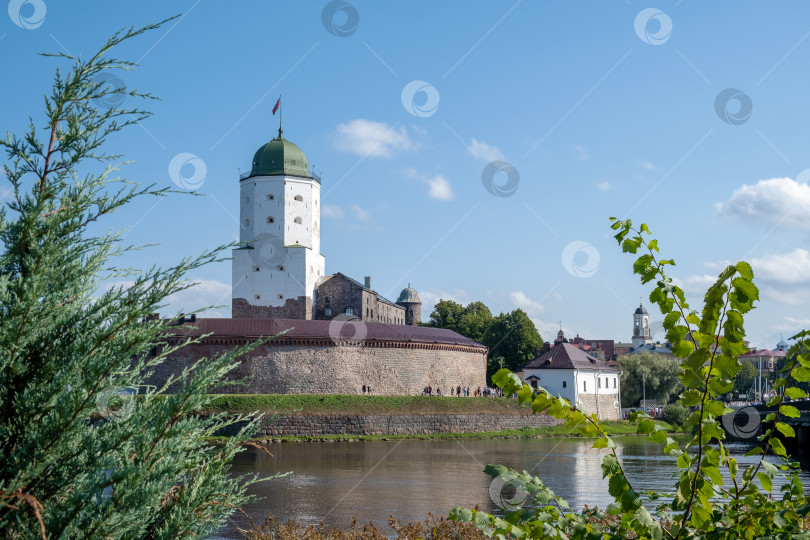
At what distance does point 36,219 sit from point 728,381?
3336mm

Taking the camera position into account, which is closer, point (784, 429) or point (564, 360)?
point (784, 429)

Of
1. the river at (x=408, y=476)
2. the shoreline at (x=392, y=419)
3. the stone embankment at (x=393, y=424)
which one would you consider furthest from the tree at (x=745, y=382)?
the river at (x=408, y=476)

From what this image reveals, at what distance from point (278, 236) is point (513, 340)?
908 inches

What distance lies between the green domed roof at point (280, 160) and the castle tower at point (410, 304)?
71.9 feet

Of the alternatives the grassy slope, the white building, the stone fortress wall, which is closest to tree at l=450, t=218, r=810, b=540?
the grassy slope

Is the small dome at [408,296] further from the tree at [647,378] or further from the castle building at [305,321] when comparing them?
the tree at [647,378]

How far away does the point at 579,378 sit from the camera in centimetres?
5609

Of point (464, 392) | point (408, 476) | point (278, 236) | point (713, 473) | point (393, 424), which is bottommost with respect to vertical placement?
point (408, 476)

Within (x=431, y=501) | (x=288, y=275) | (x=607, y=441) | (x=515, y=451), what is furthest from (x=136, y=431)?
(x=288, y=275)

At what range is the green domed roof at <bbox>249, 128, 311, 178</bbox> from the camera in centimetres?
5838

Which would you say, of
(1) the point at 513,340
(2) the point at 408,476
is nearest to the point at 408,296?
(1) the point at 513,340

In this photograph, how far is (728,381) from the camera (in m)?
3.58

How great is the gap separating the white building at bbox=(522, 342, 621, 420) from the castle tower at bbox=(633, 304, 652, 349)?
84.8 meters

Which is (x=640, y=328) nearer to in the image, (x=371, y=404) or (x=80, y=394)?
(x=371, y=404)
